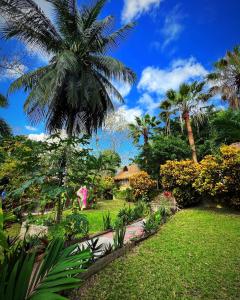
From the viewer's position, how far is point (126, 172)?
3206 centimetres

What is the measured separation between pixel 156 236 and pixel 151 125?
18256mm

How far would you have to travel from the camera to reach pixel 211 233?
6.64 metres

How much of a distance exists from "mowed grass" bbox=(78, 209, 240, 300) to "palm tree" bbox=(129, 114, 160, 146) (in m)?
17.2

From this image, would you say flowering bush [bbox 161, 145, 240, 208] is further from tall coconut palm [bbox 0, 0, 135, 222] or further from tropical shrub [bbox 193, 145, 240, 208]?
tall coconut palm [bbox 0, 0, 135, 222]

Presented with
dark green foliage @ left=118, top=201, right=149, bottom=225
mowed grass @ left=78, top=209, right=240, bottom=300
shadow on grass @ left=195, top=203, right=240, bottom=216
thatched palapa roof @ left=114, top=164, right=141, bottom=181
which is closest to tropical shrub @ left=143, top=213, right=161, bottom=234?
mowed grass @ left=78, top=209, right=240, bottom=300

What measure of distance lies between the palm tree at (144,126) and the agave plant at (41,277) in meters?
21.7

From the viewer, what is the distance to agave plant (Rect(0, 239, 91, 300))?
128 cm

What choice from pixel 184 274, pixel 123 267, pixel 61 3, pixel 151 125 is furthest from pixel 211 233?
pixel 151 125

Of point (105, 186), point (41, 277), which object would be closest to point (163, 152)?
point (105, 186)

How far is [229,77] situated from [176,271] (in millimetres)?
14536

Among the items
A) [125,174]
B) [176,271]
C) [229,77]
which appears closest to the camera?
[176,271]

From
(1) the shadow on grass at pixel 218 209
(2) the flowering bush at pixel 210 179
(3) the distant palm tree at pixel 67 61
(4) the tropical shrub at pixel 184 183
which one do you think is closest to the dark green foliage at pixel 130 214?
(4) the tropical shrub at pixel 184 183

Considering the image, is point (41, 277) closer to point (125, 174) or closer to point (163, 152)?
point (163, 152)

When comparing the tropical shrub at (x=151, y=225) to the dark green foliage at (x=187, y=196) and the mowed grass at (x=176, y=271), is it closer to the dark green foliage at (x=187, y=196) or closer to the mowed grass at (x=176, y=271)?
the mowed grass at (x=176, y=271)
